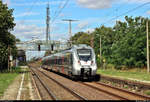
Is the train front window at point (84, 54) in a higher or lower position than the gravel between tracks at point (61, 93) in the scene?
→ higher

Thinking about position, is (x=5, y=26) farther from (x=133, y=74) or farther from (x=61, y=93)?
(x=61, y=93)

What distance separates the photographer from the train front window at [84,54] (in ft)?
80.3

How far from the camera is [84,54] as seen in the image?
24.7 metres

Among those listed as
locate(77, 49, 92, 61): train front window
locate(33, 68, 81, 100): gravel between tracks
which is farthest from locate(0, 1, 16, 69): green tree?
locate(33, 68, 81, 100): gravel between tracks

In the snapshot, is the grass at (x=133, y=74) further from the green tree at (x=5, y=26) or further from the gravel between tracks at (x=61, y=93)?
the green tree at (x=5, y=26)

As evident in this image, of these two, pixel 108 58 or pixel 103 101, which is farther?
pixel 108 58

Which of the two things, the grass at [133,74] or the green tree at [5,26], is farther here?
the green tree at [5,26]

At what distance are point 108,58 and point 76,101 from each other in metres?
40.5

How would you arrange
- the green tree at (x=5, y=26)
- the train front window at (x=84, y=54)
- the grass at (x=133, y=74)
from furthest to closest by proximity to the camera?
the green tree at (x=5, y=26), the grass at (x=133, y=74), the train front window at (x=84, y=54)

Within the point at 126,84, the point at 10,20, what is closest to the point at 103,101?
the point at 126,84

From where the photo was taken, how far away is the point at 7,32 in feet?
135

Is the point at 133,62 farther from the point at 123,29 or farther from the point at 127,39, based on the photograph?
the point at 123,29

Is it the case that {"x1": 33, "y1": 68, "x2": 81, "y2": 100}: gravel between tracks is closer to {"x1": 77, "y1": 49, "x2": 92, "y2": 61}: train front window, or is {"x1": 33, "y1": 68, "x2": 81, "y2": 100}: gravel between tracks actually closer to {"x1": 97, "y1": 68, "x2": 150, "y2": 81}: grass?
{"x1": 77, "y1": 49, "x2": 92, "y2": 61}: train front window

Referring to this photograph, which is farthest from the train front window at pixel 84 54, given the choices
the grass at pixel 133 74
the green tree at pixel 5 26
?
the green tree at pixel 5 26
